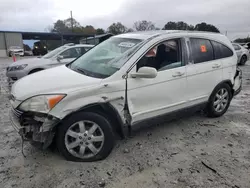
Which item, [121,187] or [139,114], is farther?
[139,114]

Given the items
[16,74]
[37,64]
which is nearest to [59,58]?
[37,64]

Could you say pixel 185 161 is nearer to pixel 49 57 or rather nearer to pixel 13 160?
pixel 13 160

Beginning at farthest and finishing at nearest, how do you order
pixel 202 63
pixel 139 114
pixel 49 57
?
pixel 49 57
pixel 202 63
pixel 139 114

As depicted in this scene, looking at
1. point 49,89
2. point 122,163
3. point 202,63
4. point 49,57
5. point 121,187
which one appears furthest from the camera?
point 49,57

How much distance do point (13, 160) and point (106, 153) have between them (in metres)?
1.29

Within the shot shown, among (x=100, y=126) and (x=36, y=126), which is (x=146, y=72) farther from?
(x=36, y=126)

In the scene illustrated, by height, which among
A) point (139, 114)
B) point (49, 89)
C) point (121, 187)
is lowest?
point (121, 187)

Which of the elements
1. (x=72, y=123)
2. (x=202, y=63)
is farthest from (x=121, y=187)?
(x=202, y=63)

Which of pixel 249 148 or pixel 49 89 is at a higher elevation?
→ pixel 49 89

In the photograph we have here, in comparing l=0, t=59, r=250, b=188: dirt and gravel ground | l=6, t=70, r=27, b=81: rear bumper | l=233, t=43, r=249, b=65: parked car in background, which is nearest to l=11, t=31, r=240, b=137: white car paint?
l=0, t=59, r=250, b=188: dirt and gravel ground

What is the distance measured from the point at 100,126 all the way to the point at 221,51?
2922 millimetres

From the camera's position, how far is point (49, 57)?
8.04 m

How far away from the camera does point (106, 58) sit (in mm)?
3371

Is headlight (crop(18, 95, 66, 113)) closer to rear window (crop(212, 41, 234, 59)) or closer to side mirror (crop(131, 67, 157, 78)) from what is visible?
side mirror (crop(131, 67, 157, 78))
